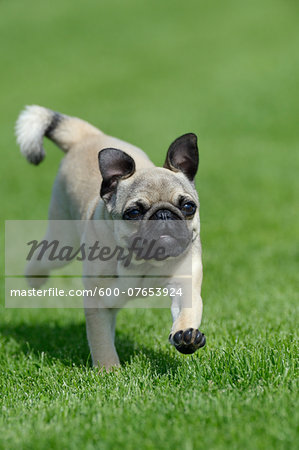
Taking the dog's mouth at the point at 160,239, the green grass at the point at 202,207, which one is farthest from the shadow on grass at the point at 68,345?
the dog's mouth at the point at 160,239

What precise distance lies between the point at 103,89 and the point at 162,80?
2865 millimetres

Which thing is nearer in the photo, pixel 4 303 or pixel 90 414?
pixel 90 414

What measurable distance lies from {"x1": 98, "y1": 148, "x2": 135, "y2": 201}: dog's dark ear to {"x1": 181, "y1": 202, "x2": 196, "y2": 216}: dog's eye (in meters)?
0.52

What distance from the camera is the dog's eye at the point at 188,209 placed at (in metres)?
4.28

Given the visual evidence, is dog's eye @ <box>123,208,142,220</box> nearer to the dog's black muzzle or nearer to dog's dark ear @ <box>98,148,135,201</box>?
the dog's black muzzle

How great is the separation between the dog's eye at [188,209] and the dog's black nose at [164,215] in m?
0.12


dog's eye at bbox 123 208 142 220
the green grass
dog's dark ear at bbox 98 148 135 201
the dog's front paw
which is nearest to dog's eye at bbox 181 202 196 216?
dog's eye at bbox 123 208 142 220

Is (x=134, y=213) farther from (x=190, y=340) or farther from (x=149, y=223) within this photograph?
(x=190, y=340)

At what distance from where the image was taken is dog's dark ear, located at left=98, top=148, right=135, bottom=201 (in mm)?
4469

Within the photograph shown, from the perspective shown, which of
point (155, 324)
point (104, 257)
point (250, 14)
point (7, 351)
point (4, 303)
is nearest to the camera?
point (104, 257)

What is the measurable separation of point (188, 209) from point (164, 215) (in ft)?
0.75

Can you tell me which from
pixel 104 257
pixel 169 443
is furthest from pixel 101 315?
pixel 169 443

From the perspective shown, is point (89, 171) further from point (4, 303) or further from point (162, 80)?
point (162, 80)

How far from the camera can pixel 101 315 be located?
4.67 metres
